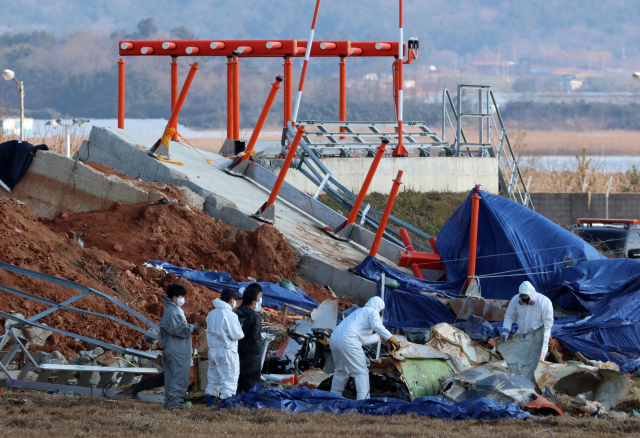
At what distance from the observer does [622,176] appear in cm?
4206

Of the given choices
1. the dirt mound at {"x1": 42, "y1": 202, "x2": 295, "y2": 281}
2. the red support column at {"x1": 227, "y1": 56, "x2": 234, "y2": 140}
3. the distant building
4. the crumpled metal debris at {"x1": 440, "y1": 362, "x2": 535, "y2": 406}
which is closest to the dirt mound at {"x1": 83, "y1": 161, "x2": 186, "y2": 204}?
the dirt mound at {"x1": 42, "y1": 202, "x2": 295, "y2": 281}

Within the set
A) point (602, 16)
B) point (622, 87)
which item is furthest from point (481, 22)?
point (622, 87)

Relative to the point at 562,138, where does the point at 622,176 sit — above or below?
below

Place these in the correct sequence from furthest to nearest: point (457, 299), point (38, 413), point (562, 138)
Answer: point (562, 138) → point (457, 299) → point (38, 413)

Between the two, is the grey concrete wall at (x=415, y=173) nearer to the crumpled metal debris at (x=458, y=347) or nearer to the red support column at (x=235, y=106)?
the red support column at (x=235, y=106)

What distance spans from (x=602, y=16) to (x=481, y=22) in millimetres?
24118

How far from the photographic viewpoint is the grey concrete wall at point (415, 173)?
19938 millimetres

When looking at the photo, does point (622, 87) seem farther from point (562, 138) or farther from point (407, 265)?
point (407, 265)

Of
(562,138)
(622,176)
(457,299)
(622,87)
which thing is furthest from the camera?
(622,87)

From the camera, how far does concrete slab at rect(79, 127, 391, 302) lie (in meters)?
15.0

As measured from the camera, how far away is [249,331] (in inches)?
356

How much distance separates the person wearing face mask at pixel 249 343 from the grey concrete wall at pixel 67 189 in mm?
7155

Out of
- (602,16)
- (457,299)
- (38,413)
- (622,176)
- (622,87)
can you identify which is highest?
(602,16)

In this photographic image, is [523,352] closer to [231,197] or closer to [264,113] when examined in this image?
[231,197]
